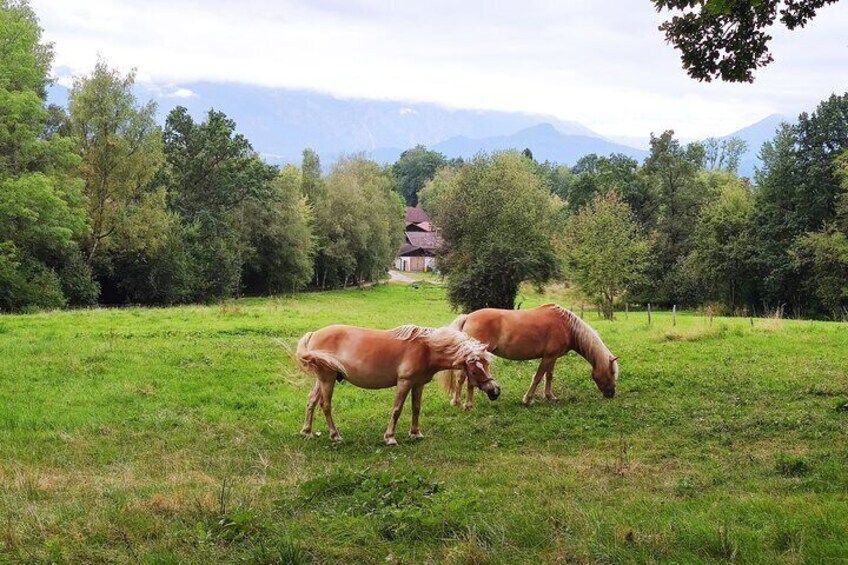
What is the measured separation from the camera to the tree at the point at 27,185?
3184cm

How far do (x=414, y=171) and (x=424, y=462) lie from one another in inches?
5888

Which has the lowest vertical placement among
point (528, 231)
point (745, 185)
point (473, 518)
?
point (473, 518)

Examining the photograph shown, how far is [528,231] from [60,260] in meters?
27.4

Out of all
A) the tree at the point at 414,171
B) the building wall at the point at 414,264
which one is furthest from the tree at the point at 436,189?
the tree at the point at 414,171

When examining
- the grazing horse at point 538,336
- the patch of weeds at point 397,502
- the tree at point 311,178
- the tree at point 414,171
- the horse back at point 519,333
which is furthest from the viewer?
the tree at point 414,171

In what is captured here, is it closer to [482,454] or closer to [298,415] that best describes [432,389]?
[298,415]

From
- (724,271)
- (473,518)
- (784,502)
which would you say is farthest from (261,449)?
(724,271)

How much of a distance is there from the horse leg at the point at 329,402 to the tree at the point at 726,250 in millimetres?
45516

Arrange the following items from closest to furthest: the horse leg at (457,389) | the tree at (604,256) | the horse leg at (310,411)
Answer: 1. the horse leg at (310,411)
2. the horse leg at (457,389)
3. the tree at (604,256)

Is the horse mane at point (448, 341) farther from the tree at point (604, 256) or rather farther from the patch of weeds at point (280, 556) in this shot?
the tree at point (604, 256)

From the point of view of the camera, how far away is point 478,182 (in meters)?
35.0

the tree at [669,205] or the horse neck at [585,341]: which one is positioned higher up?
the tree at [669,205]

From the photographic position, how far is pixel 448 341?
361 inches

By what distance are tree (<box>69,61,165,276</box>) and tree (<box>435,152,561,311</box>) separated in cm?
1892
